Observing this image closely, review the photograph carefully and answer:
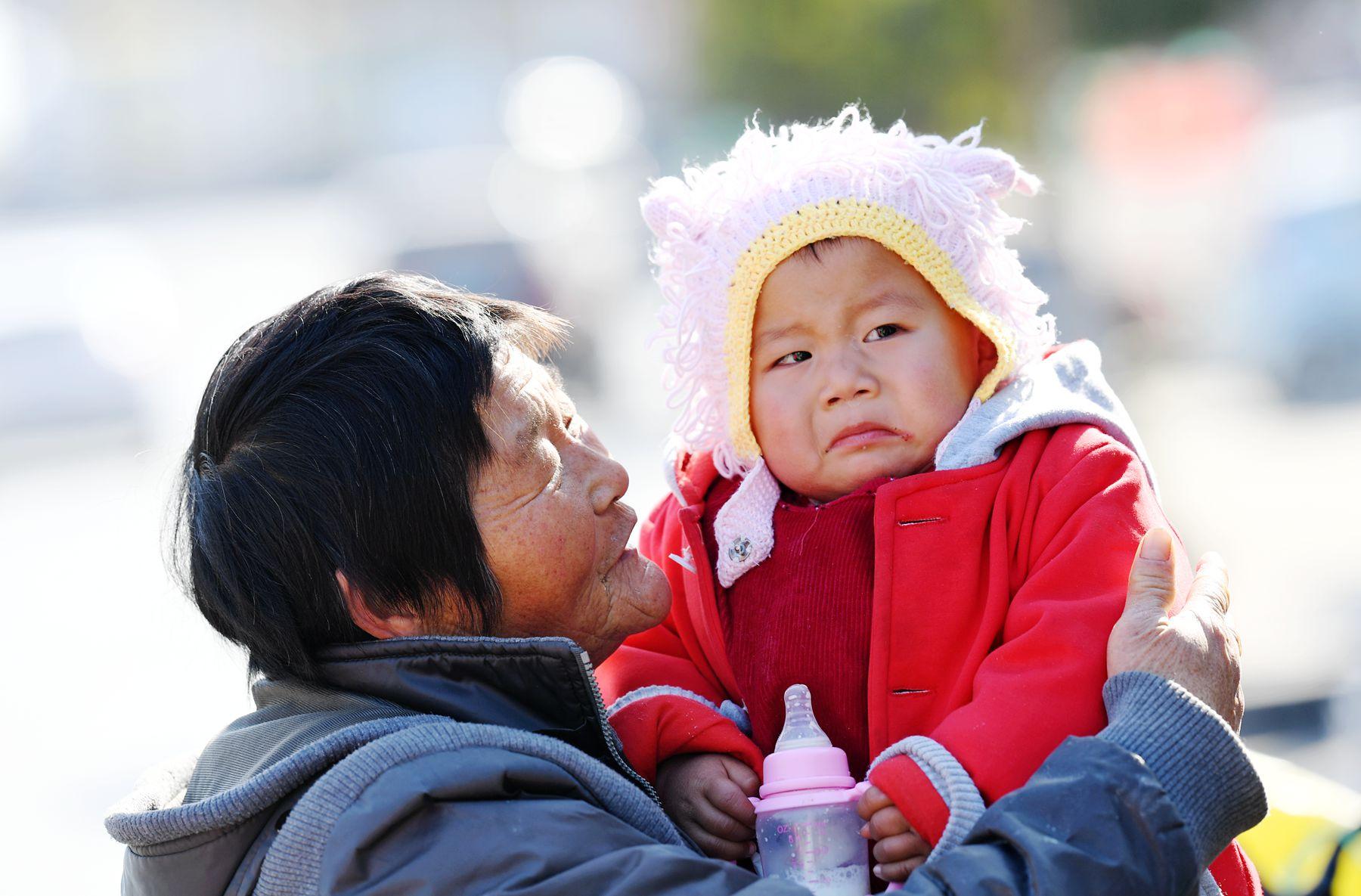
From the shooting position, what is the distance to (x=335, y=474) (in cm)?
220

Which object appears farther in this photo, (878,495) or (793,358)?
(793,358)

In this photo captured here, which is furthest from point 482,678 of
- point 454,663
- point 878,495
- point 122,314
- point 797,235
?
point 122,314

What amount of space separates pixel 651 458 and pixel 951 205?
1141 cm

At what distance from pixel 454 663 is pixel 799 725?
59 centimetres

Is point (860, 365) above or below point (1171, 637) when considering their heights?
above

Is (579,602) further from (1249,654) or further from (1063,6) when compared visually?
(1063,6)

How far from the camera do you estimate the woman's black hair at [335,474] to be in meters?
2.21

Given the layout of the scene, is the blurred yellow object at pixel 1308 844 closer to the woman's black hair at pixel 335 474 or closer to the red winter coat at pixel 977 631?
the red winter coat at pixel 977 631

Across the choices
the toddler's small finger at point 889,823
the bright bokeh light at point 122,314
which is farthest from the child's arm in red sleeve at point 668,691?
the bright bokeh light at point 122,314

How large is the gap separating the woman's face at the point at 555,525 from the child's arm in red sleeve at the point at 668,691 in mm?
146

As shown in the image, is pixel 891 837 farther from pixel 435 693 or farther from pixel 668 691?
pixel 435 693

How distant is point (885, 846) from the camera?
2205 mm

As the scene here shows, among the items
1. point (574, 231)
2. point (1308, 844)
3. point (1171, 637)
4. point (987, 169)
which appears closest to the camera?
point (1171, 637)

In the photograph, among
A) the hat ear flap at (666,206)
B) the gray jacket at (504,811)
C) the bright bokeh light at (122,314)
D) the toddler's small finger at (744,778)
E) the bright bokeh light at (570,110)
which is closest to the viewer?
the gray jacket at (504,811)
